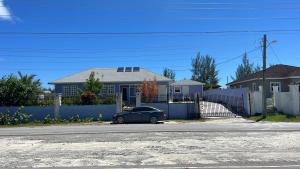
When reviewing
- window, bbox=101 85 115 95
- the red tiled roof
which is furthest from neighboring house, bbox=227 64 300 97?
window, bbox=101 85 115 95

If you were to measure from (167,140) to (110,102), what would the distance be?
77.1ft

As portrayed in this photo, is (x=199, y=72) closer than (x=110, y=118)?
No

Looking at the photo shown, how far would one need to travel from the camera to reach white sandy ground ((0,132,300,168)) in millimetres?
12812

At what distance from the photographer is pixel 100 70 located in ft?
193

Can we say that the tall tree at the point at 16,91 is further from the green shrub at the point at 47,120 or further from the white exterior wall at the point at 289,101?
the white exterior wall at the point at 289,101

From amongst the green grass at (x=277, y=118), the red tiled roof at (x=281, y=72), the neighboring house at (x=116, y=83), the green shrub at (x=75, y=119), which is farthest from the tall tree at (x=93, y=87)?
the red tiled roof at (x=281, y=72)

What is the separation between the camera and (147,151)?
14.9 meters

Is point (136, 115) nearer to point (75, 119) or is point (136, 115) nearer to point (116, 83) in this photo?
point (75, 119)

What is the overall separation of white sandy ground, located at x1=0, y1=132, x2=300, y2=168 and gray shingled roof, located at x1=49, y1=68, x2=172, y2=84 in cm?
3405

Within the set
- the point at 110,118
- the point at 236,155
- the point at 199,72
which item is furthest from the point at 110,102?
the point at 199,72

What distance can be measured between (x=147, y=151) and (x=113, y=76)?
40953 millimetres

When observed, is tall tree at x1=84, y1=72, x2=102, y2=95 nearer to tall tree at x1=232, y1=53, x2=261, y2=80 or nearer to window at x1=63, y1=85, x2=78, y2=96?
window at x1=63, y1=85, x2=78, y2=96

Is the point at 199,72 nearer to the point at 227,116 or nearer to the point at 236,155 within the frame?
the point at 227,116

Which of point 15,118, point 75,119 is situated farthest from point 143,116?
point 15,118
